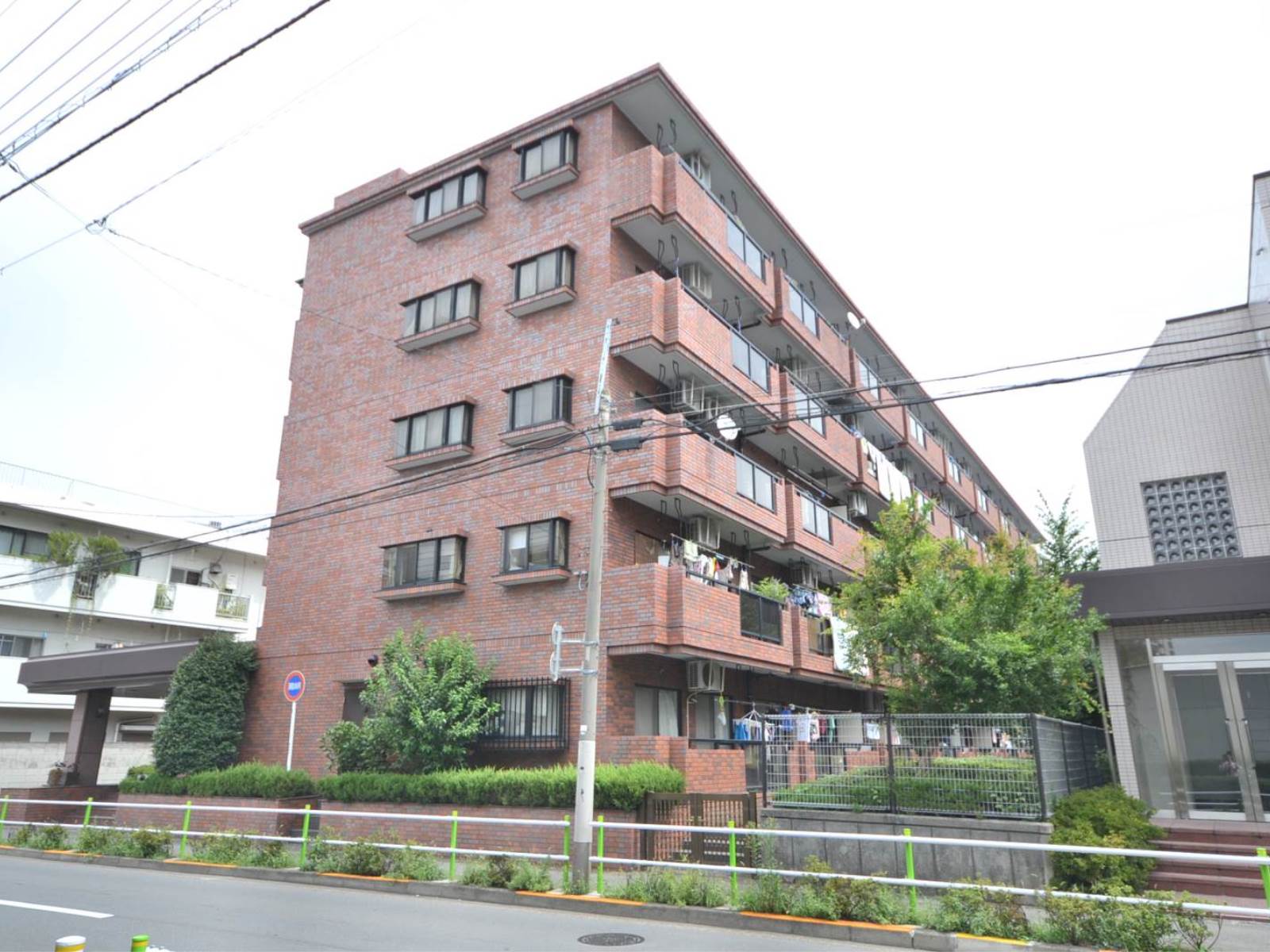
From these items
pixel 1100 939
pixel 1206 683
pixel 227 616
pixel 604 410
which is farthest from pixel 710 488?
pixel 227 616

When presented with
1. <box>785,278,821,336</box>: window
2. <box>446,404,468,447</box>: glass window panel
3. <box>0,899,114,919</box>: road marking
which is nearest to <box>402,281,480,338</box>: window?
<box>446,404,468,447</box>: glass window panel

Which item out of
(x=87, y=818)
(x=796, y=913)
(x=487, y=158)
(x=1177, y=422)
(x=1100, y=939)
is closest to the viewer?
(x=1100, y=939)

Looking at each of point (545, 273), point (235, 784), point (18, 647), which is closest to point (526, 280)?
point (545, 273)

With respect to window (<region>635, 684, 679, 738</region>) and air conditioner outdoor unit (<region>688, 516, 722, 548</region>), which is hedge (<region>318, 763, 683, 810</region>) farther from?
air conditioner outdoor unit (<region>688, 516, 722, 548</region>)

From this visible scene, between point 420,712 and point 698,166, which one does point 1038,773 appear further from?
point 698,166

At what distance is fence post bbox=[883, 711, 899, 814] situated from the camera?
13.2 meters

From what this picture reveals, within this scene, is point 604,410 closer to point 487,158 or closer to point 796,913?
point 796,913

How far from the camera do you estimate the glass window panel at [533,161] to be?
23559 mm

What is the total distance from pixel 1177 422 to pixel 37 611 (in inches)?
1468

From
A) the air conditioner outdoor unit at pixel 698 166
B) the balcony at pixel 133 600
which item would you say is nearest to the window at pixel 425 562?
the air conditioner outdoor unit at pixel 698 166

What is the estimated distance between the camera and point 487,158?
2519 cm

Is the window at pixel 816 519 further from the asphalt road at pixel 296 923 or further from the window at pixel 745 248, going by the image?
the asphalt road at pixel 296 923

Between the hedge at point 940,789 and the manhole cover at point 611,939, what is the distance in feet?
14.8

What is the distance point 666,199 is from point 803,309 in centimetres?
818
